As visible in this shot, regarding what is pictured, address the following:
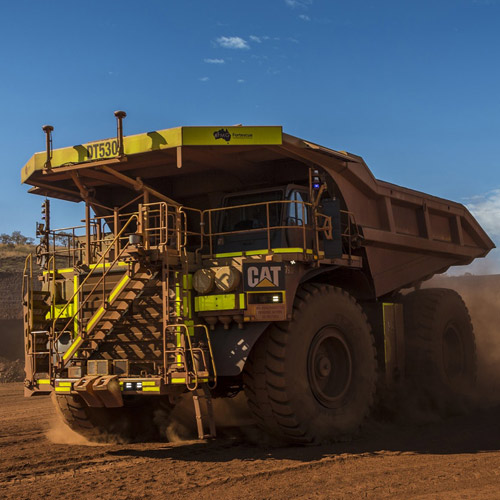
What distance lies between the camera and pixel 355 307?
32.2 feet

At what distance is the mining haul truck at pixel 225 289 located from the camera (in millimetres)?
8367

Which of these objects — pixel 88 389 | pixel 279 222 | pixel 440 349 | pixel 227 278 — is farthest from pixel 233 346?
pixel 440 349

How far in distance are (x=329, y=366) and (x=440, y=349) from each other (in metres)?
3.72

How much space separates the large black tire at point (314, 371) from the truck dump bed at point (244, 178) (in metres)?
1.56

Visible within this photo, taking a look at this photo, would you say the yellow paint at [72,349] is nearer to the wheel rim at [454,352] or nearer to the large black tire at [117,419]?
the large black tire at [117,419]

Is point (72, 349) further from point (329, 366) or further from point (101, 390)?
point (329, 366)

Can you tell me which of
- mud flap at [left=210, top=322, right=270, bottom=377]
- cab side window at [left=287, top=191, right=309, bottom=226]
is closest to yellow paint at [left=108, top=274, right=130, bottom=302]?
mud flap at [left=210, top=322, right=270, bottom=377]

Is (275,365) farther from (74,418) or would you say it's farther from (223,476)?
(74,418)

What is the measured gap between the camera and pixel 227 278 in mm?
8461

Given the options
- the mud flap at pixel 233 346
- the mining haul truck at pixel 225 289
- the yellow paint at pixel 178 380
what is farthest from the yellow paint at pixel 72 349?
the mud flap at pixel 233 346

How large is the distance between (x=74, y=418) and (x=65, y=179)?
3.42m

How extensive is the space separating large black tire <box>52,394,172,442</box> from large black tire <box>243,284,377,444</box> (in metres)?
2.10

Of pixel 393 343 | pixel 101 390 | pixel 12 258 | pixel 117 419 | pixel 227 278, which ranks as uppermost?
pixel 12 258

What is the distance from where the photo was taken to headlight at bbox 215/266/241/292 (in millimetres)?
8422
